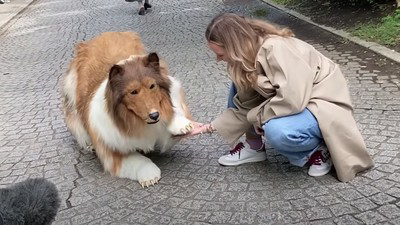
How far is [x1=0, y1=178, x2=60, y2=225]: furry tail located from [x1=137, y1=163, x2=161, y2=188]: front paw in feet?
7.43

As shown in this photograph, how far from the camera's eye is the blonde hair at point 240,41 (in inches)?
150

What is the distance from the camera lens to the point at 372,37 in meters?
7.78

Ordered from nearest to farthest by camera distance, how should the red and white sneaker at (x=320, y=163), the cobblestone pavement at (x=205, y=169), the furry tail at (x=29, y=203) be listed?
the furry tail at (x=29, y=203)
the cobblestone pavement at (x=205, y=169)
the red and white sneaker at (x=320, y=163)

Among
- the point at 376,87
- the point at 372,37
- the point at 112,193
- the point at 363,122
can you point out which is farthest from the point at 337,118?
the point at 372,37

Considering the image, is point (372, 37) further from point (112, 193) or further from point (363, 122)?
point (112, 193)

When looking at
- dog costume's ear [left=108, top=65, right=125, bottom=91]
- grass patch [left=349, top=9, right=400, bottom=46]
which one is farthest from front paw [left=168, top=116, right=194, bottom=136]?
grass patch [left=349, top=9, right=400, bottom=46]

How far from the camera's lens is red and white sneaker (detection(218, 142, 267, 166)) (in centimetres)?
452

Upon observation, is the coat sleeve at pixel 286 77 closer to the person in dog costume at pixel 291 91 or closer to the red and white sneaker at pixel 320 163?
the person in dog costume at pixel 291 91

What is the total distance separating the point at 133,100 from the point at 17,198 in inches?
81.7

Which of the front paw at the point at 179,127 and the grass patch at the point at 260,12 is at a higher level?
the front paw at the point at 179,127

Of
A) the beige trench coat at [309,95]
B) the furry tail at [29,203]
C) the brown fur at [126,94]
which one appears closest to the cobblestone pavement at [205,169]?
the beige trench coat at [309,95]

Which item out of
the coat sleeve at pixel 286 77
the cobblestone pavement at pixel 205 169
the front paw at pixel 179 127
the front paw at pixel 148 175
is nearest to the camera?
the coat sleeve at pixel 286 77

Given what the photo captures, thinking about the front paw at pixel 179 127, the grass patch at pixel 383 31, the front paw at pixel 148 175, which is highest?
the grass patch at pixel 383 31

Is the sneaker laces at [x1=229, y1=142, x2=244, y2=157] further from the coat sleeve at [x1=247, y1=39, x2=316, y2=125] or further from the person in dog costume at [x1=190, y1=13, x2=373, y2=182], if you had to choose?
the coat sleeve at [x1=247, y1=39, x2=316, y2=125]
